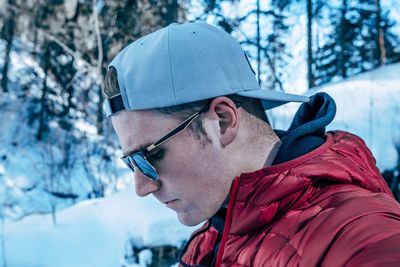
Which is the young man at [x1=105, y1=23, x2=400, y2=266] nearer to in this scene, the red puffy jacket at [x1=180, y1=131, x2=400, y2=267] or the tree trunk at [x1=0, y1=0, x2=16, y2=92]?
the red puffy jacket at [x1=180, y1=131, x2=400, y2=267]

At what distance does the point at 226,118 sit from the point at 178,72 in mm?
189

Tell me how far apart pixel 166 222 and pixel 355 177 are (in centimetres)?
396

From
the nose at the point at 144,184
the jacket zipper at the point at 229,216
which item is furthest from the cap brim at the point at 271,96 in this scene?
the nose at the point at 144,184

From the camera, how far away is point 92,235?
15.7 ft

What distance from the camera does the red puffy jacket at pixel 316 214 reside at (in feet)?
2.55

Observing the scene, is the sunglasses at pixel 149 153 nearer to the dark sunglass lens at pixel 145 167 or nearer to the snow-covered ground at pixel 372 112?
the dark sunglass lens at pixel 145 167

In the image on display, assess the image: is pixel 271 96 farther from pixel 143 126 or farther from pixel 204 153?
pixel 143 126

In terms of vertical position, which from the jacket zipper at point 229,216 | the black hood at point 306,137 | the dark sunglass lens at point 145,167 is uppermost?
the black hood at point 306,137

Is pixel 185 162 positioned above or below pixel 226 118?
below

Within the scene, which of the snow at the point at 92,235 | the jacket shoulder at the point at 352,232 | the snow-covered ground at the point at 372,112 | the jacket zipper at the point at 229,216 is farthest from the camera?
the snow-covered ground at the point at 372,112

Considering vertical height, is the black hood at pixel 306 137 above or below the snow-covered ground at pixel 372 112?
above

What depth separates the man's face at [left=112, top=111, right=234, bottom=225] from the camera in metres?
1.14

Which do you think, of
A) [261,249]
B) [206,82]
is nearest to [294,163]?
[261,249]

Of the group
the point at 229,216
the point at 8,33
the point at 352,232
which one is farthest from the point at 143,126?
the point at 8,33
